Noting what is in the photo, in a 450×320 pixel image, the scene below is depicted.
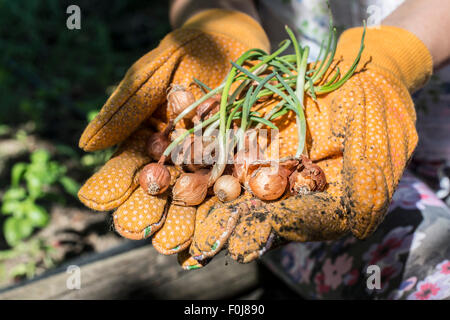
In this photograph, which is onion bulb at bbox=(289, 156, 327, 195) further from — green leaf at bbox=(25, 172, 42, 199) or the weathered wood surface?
green leaf at bbox=(25, 172, 42, 199)

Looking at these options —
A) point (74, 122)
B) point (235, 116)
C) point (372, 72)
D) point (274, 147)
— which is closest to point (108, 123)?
point (235, 116)

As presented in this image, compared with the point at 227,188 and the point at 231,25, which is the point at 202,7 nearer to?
the point at 231,25

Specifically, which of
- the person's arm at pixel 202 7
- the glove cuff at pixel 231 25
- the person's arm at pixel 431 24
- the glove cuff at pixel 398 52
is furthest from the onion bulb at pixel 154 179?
the person's arm at pixel 431 24

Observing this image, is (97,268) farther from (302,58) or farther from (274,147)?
(302,58)

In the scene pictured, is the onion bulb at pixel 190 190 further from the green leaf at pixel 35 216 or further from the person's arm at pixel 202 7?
the green leaf at pixel 35 216

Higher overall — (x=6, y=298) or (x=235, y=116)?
(x=235, y=116)

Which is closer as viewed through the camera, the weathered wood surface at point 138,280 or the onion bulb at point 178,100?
the onion bulb at point 178,100

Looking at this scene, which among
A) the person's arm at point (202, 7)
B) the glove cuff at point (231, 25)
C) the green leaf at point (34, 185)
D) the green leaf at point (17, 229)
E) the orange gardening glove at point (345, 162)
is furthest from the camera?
the green leaf at point (34, 185)
